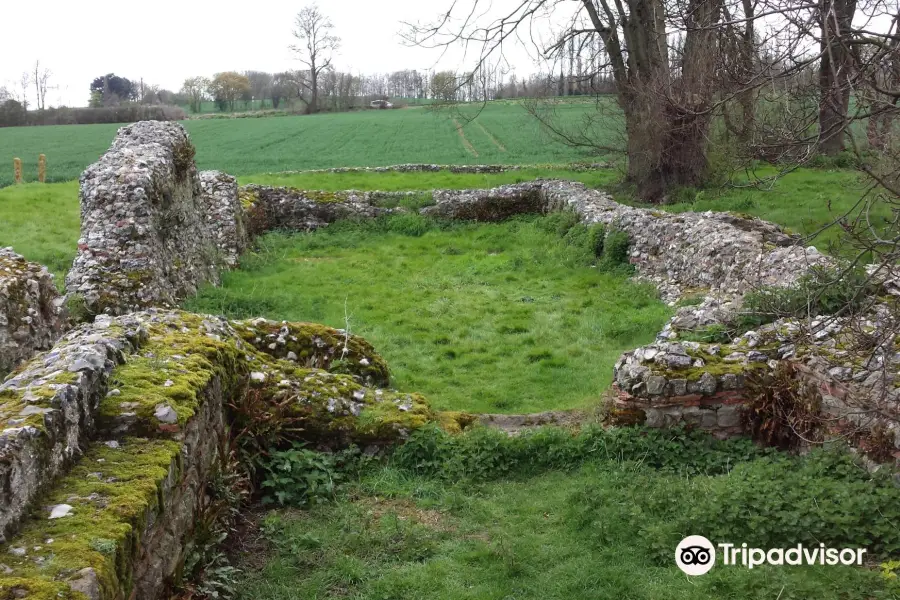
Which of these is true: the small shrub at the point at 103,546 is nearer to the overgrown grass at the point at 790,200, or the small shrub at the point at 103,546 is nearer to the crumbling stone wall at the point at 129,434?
the crumbling stone wall at the point at 129,434

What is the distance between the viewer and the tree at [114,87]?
298ft

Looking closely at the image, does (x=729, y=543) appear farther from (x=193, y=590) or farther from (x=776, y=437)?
(x=193, y=590)

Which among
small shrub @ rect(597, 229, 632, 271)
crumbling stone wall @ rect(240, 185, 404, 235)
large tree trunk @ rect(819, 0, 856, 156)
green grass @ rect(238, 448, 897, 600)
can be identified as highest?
large tree trunk @ rect(819, 0, 856, 156)

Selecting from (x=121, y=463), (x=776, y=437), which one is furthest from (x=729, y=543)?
(x=121, y=463)

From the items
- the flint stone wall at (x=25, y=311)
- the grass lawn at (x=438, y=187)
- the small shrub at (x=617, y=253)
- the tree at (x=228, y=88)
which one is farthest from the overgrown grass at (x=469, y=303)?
the tree at (x=228, y=88)

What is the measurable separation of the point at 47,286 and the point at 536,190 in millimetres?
14806

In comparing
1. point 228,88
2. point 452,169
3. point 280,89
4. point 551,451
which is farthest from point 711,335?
point 228,88

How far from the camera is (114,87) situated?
93250 mm

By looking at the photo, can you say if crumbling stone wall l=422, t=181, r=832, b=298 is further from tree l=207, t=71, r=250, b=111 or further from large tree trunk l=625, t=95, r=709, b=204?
tree l=207, t=71, r=250, b=111

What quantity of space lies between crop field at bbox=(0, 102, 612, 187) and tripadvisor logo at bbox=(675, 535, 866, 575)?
25025 millimetres

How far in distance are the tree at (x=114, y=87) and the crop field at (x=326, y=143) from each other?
32546 mm

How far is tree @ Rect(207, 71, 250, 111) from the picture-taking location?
291 feet

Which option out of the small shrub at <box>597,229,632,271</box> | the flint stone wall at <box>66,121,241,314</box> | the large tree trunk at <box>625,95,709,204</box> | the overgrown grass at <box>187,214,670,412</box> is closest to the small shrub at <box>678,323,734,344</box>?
the overgrown grass at <box>187,214,670,412</box>

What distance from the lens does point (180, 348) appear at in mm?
5684
